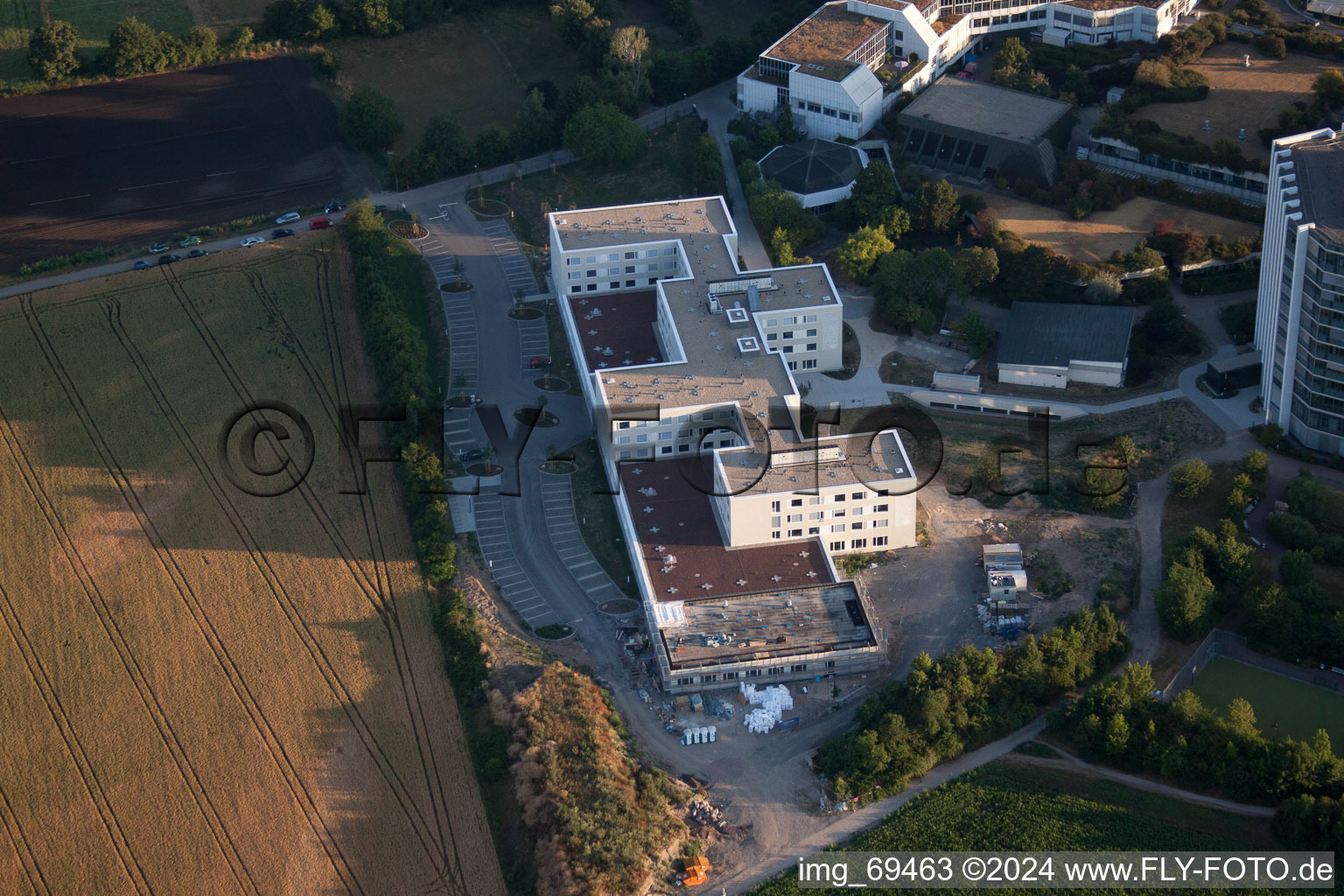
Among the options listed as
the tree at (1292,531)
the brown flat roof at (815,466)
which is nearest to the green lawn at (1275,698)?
the tree at (1292,531)

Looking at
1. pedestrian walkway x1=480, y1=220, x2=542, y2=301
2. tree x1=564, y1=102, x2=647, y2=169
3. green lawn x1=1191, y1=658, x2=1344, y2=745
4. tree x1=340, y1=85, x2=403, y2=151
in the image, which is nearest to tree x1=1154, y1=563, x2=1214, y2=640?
green lawn x1=1191, y1=658, x2=1344, y2=745

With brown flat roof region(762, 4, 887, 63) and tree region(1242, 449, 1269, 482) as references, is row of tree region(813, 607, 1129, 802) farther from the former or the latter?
brown flat roof region(762, 4, 887, 63)

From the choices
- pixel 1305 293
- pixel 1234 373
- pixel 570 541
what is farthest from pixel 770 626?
pixel 1305 293

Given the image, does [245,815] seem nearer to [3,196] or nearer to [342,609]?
[342,609]

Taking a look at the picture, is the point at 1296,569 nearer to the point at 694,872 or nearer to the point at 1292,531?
the point at 1292,531

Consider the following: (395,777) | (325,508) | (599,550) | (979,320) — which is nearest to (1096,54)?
(979,320)
